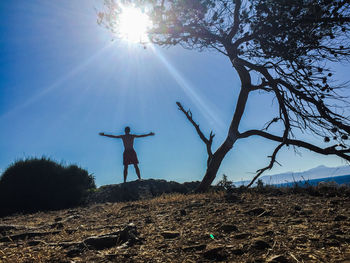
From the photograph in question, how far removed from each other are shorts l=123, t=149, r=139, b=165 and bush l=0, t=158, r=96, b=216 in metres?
3.06

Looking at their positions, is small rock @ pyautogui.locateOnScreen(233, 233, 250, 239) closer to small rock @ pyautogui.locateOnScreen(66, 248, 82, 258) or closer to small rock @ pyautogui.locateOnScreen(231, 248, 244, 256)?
small rock @ pyautogui.locateOnScreen(231, 248, 244, 256)

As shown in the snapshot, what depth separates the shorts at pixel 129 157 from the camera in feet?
42.7

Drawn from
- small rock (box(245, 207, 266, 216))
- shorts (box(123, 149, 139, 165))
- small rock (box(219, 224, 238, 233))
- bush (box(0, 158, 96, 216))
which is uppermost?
shorts (box(123, 149, 139, 165))

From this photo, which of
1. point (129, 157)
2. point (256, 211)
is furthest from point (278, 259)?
point (129, 157)

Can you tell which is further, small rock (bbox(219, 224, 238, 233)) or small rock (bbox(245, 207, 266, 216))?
small rock (bbox(245, 207, 266, 216))

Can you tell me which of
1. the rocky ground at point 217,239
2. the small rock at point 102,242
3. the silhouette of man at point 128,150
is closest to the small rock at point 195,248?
the rocky ground at point 217,239

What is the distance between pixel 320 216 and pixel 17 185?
13722 mm

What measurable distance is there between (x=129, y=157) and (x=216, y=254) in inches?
421

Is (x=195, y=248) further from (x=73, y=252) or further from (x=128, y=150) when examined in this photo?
(x=128, y=150)

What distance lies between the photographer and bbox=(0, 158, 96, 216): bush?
1229 centimetres

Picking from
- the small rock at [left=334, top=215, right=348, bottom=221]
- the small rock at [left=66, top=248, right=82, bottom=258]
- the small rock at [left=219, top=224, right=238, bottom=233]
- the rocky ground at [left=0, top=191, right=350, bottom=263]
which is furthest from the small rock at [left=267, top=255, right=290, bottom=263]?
the small rock at [left=66, top=248, right=82, bottom=258]

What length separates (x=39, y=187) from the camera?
42.6 feet

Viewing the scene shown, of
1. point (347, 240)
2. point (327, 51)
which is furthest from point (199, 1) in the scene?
point (347, 240)

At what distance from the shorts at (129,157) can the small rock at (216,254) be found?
34.7ft
